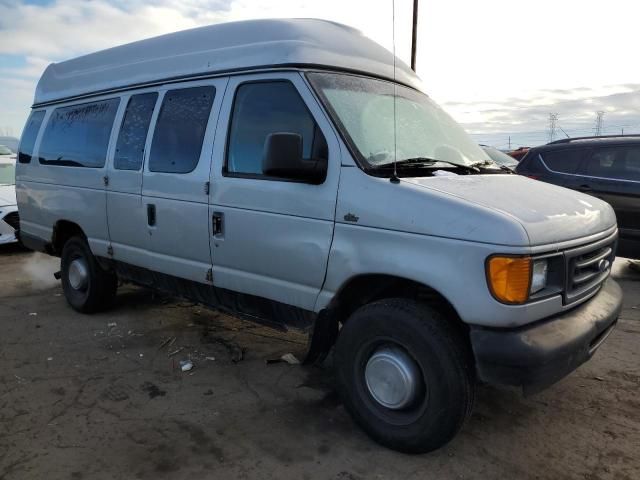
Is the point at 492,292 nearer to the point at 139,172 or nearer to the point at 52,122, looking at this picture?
the point at 139,172

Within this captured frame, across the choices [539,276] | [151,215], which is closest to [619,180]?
[539,276]

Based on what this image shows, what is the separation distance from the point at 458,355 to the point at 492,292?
1.30 feet

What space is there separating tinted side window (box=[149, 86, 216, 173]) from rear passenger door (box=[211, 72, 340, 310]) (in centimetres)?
24

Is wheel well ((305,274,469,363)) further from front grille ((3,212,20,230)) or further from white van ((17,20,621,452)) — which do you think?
front grille ((3,212,20,230))

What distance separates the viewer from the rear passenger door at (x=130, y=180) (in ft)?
14.1

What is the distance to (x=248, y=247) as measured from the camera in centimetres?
349

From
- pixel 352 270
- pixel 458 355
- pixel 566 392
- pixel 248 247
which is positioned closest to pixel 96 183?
pixel 248 247

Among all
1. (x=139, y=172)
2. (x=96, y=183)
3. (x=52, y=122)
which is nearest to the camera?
(x=139, y=172)

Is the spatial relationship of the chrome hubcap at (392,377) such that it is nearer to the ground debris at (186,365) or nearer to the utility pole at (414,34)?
the ground debris at (186,365)

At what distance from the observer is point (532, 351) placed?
2477 mm

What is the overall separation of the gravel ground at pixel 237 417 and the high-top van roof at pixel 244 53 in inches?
86.9

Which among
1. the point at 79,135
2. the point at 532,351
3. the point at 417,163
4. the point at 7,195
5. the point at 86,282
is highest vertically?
the point at 79,135

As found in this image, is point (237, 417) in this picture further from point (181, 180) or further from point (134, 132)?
point (134, 132)

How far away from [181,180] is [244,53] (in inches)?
39.9
